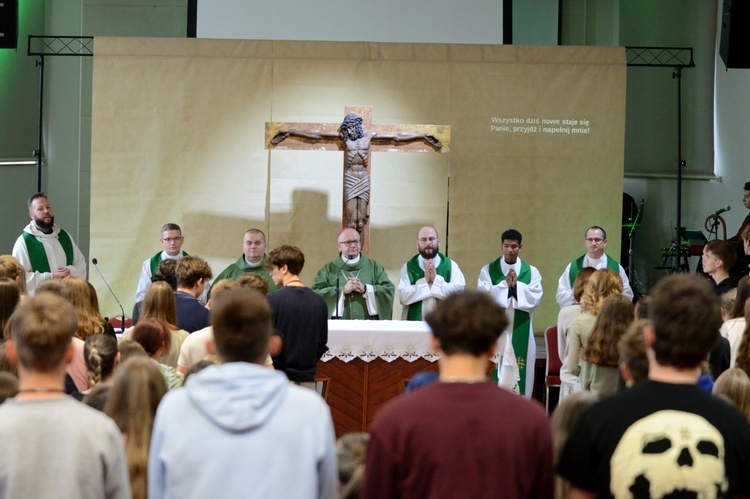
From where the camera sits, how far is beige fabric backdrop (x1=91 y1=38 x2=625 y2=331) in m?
11.2

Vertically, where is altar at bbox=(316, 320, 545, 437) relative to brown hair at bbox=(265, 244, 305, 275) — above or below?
below

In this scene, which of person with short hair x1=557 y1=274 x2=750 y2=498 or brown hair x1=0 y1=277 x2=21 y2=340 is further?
brown hair x1=0 y1=277 x2=21 y2=340

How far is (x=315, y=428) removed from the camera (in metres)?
2.70

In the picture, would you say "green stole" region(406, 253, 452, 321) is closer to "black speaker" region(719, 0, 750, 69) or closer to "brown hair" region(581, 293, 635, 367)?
"black speaker" region(719, 0, 750, 69)

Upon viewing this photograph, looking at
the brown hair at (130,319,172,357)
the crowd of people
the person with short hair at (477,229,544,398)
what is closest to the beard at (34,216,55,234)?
the person with short hair at (477,229,544,398)

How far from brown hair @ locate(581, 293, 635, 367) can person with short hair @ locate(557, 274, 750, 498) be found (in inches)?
89.5

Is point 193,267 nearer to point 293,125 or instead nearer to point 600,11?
point 293,125

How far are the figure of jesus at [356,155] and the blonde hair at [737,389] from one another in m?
6.71

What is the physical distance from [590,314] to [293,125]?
5093mm

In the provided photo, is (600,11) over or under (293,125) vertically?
over

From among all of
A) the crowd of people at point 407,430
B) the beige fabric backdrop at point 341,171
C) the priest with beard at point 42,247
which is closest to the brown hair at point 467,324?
the crowd of people at point 407,430

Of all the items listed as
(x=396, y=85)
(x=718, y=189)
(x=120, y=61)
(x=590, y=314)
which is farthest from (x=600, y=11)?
(x=590, y=314)

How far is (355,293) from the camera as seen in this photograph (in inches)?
366

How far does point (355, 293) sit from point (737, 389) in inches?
227
